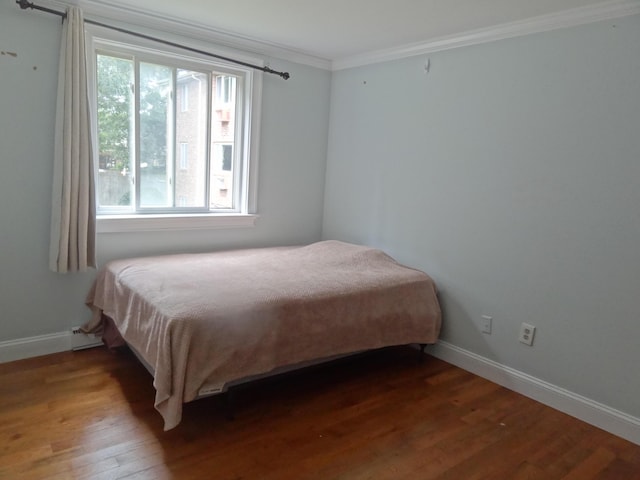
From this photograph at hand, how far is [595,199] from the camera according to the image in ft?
7.76

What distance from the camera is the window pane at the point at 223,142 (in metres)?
3.45

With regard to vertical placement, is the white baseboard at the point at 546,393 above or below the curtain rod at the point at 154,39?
below

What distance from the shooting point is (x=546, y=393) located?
261 centimetres

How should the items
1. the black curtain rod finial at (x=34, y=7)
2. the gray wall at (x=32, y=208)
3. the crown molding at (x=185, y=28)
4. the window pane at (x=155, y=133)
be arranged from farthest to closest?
the window pane at (x=155, y=133) → the crown molding at (x=185, y=28) → the gray wall at (x=32, y=208) → the black curtain rod finial at (x=34, y=7)

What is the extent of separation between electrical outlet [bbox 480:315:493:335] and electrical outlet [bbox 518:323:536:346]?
20 centimetres

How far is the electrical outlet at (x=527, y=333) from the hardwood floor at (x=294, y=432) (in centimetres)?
34

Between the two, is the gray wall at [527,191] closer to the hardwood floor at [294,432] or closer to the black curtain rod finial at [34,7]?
the hardwood floor at [294,432]

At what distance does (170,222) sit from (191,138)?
66 centimetres

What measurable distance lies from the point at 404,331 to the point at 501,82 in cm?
169

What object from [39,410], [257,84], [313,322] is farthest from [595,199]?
[39,410]

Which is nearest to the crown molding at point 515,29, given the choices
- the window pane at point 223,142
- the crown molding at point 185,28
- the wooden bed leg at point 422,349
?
the crown molding at point 185,28

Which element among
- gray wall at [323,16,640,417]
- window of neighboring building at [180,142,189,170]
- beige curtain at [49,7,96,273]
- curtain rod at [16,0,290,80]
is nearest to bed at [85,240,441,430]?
beige curtain at [49,7,96,273]

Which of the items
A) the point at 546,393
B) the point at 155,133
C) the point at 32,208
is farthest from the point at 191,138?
the point at 546,393

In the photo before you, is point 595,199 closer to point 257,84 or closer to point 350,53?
point 350,53
